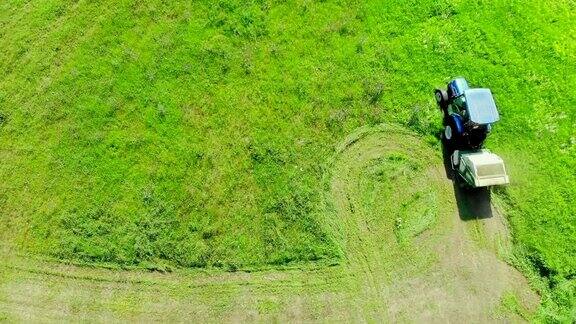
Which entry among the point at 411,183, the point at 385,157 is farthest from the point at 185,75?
the point at 411,183

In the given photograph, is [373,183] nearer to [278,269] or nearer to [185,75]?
[278,269]

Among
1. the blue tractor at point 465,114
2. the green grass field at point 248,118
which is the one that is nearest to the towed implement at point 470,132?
the blue tractor at point 465,114

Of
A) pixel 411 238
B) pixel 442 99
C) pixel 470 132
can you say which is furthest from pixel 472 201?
pixel 442 99

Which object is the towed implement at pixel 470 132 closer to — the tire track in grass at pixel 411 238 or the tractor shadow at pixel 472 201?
the tractor shadow at pixel 472 201

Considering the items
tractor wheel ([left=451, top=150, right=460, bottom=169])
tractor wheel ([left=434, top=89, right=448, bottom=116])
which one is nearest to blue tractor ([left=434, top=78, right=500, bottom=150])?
tractor wheel ([left=434, top=89, right=448, bottom=116])

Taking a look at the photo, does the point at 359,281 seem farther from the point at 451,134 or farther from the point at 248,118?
the point at 248,118
